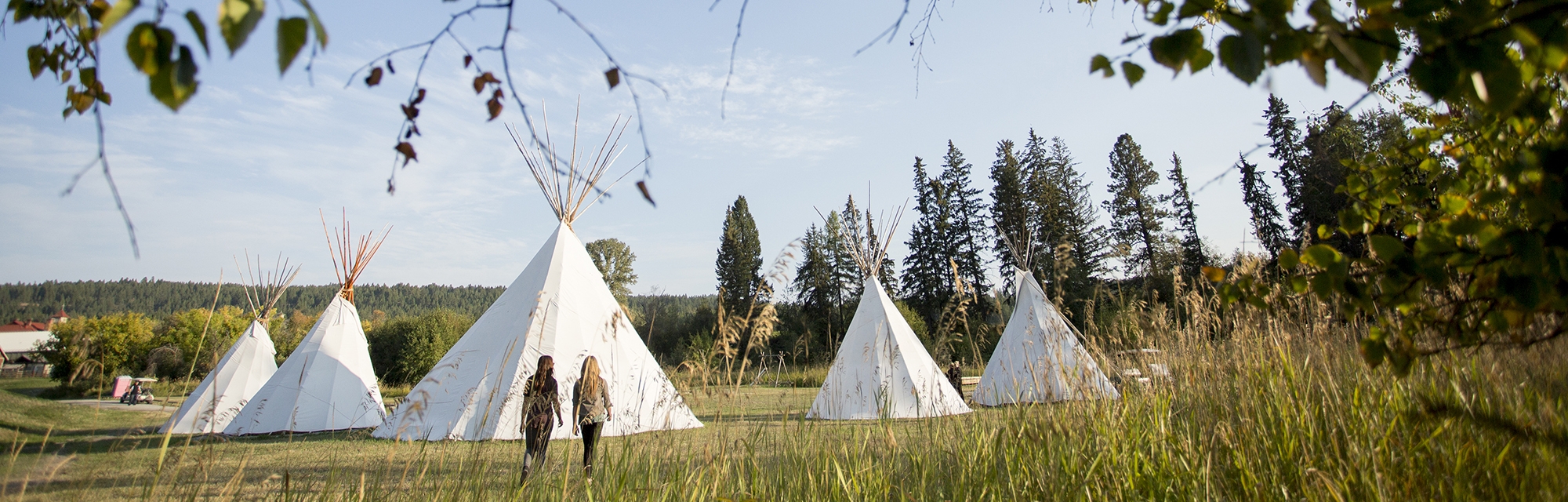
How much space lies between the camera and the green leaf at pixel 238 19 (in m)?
0.51

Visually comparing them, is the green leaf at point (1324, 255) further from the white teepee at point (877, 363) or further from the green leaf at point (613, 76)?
the white teepee at point (877, 363)

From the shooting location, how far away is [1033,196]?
28.2 meters

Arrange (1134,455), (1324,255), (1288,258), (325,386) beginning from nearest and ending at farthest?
(1324,255)
(1288,258)
(1134,455)
(325,386)

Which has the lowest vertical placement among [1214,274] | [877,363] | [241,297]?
[877,363]

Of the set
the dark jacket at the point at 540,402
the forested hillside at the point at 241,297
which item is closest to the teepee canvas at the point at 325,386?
the dark jacket at the point at 540,402

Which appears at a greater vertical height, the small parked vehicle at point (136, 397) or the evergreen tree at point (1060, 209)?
the evergreen tree at point (1060, 209)

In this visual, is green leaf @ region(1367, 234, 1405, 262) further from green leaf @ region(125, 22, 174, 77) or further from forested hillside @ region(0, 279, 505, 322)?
forested hillside @ region(0, 279, 505, 322)

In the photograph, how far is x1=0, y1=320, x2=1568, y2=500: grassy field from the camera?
69.0 inches

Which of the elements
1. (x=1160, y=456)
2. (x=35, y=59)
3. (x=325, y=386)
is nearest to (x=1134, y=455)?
(x=1160, y=456)

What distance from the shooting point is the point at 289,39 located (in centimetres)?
56

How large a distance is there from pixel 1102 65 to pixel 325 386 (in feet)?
32.3

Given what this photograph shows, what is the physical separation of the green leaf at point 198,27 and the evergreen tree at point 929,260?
28.9 meters

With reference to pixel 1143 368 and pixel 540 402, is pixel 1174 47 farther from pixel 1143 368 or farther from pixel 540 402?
pixel 540 402

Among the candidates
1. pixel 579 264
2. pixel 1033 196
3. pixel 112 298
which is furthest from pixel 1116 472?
pixel 112 298
